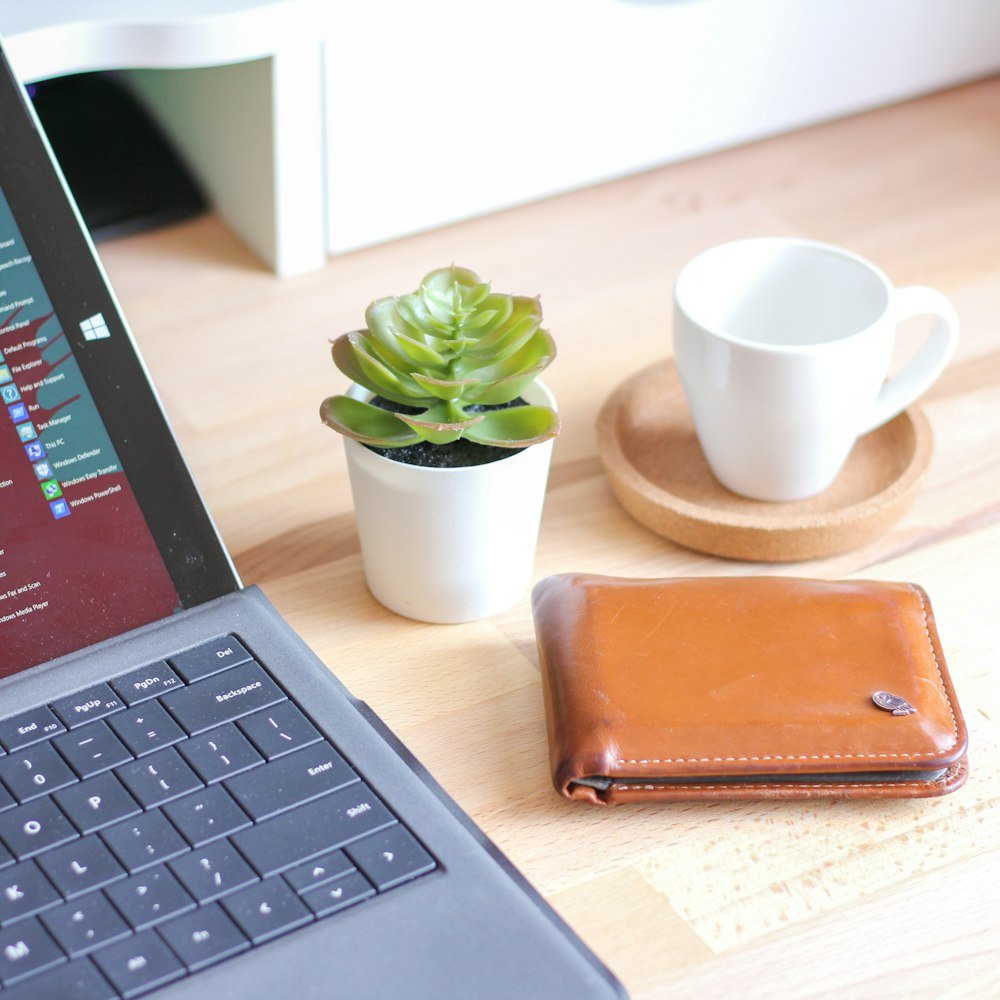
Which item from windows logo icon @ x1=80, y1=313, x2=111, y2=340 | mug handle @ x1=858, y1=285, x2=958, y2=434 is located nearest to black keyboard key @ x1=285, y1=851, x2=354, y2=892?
windows logo icon @ x1=80, y1=313, x2=111, y2=340

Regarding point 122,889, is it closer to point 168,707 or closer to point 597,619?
point 168,707

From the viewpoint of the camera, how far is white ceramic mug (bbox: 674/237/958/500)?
23.4 inches

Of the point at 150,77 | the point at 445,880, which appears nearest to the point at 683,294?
the point at 445,880

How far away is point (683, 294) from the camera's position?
625 millimetres

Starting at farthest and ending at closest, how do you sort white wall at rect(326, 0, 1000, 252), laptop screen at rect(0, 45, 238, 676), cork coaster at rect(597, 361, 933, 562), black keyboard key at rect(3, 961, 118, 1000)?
white wall at rect(326, 0, 1000, 252) < cork coaster at rect(597, 361, 933, 562) < laptop screen at rect(0, 45, 238, 676) < black keyboard key at rect(3, 961, 118, 1000)

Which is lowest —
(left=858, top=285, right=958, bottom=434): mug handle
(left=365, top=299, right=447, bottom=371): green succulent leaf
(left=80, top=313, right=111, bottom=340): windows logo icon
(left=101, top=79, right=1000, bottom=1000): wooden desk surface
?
(left=101, top=79, right=1000, bottom=1000): wooden desk surface

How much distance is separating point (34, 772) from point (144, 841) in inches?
2.1

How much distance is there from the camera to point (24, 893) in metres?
0.44

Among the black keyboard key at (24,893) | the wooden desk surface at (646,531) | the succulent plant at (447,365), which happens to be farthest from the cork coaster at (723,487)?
the black keyboard key at (24,893)

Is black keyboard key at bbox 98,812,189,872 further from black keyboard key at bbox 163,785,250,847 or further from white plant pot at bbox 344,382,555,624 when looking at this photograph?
white plant pot at bbox 344,382,555,624

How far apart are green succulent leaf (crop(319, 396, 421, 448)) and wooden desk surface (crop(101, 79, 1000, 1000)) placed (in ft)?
0.31

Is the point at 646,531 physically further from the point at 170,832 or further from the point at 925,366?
the point at 170,832

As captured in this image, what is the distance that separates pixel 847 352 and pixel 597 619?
0.17 m

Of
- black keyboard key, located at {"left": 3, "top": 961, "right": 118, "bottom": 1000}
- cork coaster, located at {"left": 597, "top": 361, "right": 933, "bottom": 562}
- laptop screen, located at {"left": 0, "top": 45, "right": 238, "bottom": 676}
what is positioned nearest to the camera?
black keyboard key, located at {"left": 3, "top": 961, "right": 118, "bottom": 1000}
